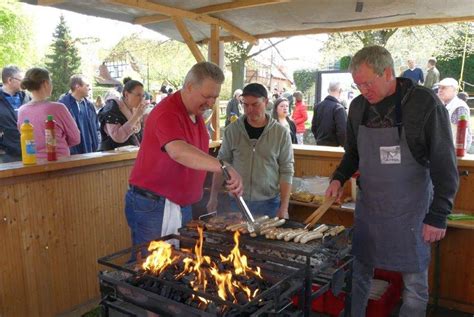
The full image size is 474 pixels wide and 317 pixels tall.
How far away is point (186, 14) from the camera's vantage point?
4.18 metres

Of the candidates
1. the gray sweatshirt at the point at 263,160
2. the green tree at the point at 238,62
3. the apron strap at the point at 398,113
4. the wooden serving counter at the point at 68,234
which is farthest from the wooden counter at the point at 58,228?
the green tree at the point at 238,62

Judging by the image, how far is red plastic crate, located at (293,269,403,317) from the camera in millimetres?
3078

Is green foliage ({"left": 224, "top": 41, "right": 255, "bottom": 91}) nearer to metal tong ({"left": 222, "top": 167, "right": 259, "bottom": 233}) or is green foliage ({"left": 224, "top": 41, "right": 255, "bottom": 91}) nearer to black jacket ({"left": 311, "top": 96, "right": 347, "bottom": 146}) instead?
black jacket ({"left": 311, "top": 96, "right": 347, "bottom": 146})

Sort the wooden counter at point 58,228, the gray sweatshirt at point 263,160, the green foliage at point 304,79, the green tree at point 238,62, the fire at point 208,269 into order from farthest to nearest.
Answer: the green foliage at point 304,79 < the green tree at point 238,62 < the gray sweatshirt at point 263,160 < the wooden counter at point 58,228 < the fire at point 208,269

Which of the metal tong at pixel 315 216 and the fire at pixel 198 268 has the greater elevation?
the metal tong at pixel 315 216

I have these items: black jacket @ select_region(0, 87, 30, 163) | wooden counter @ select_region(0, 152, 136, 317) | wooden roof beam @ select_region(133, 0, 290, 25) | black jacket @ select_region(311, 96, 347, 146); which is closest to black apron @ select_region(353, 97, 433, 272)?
wooden roof beam @ select_region(133, 0, 290, 25)

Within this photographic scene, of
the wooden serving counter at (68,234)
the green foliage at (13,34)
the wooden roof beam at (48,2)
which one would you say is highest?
the green foliage at (13,34)

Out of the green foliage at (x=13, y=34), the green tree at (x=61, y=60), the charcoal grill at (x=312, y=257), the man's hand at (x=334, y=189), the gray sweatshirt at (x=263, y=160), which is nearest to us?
the charcoal grill at (x=312, y=257)

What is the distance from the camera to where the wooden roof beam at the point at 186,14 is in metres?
3.63

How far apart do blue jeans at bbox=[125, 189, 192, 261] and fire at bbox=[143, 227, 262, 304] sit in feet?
1.09

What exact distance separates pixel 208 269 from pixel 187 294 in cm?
21

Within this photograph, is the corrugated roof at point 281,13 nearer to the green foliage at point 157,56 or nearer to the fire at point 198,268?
the fire at point 198,268

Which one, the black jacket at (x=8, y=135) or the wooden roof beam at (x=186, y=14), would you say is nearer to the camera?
the wooden roof beam at (x=186, y=14)

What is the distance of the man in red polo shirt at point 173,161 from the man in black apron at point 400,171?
35.1 inches
